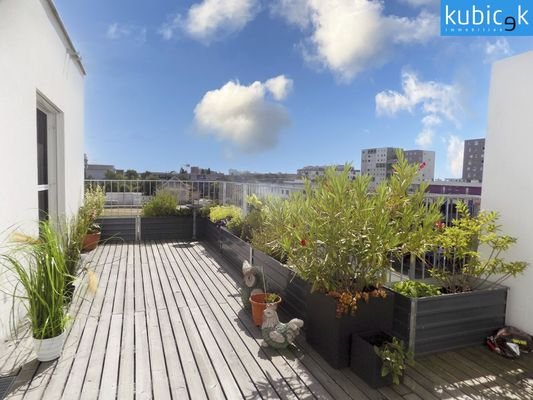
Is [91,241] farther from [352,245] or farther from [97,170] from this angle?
[352,245]

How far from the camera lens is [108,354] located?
2523mm

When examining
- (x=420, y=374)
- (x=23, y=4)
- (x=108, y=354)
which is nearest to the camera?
(x=420, y=374)

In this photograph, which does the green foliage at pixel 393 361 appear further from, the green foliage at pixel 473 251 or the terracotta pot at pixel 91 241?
the terracotta pot at pixel 91 241

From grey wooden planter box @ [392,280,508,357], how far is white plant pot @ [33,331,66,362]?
2.55 m

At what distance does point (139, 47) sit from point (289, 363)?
823cm

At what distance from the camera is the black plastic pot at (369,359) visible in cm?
214

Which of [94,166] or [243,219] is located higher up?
[94,166]

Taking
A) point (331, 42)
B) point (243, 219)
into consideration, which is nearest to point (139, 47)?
point (331, 42)

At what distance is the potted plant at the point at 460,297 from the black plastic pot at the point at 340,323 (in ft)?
0.62

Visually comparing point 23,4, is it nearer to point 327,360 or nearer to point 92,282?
point 92,282

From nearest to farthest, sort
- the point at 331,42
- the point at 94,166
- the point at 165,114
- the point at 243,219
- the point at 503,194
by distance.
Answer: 1. the point at 503,194
2. the point at 243,219
3. the point at 331,42
4. the point at 94,166
5. the point at 165,114

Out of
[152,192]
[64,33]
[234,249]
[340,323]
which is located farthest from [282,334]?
[152,192]

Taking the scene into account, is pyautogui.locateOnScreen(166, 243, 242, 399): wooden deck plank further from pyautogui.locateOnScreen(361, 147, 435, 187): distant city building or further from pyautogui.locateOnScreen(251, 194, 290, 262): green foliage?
pyautogui.locateOnScreen(361, 147, 435, 187): distant city building

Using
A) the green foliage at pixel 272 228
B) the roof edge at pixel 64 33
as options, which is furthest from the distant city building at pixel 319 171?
the roof edge at pixel 64 33
